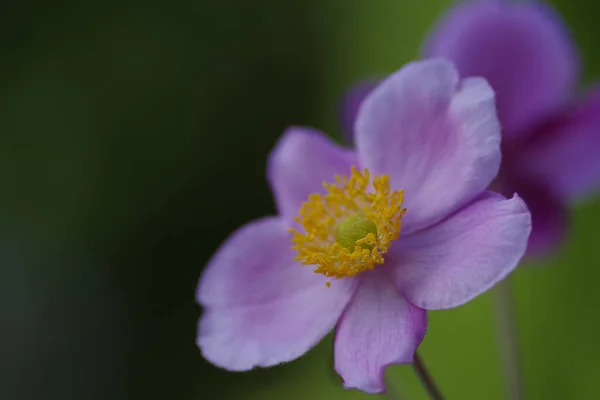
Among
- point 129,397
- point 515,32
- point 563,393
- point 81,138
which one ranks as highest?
point 515,32

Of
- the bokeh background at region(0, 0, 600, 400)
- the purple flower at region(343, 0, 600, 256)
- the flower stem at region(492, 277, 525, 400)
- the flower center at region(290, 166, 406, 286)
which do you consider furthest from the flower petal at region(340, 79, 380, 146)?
the bokeh background at region(0, 0, 600, 400)

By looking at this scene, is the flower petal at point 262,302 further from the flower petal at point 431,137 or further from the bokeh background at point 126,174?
the bokeh background at point 126,174

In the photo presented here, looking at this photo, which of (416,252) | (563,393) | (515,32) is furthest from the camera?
(563,393)

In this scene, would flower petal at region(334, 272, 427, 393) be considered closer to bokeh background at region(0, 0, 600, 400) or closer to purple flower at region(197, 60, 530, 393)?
purple flower at region(197, 60, 530, 393)

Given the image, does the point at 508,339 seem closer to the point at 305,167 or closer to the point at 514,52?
the point at 305,167

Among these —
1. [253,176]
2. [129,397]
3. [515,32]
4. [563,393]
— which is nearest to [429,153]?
[515,32]

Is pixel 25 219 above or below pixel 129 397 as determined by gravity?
above

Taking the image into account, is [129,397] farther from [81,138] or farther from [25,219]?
[81,138]

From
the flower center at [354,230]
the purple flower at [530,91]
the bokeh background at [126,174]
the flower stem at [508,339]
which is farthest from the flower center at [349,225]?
the bokeh background at [126,174]
